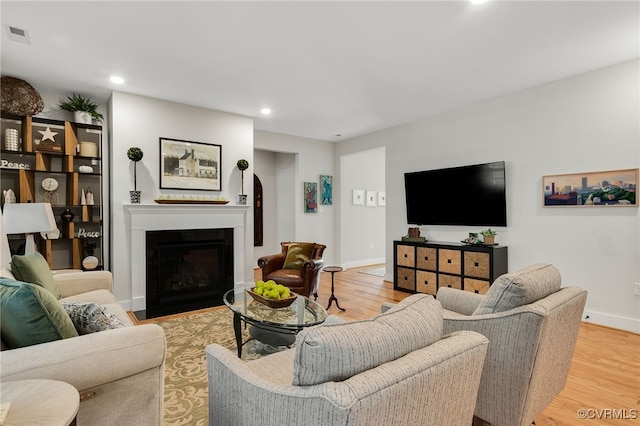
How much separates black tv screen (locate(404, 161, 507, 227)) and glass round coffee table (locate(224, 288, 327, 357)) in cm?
283

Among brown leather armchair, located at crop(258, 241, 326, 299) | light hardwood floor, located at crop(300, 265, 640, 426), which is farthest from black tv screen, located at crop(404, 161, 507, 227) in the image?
brown leather armchair, located at crop(258, 241, 326, 299)

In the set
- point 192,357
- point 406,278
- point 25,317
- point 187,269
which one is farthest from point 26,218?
point 406,278

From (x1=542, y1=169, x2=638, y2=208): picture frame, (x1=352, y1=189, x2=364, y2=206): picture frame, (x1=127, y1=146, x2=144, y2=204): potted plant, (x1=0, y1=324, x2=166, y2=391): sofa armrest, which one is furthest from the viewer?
(x1=352, y1=189, x2=364, y2=206): picture frame

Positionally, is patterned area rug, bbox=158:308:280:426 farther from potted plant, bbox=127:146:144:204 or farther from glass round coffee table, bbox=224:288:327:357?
potted plant, bbox=127:146:144:204

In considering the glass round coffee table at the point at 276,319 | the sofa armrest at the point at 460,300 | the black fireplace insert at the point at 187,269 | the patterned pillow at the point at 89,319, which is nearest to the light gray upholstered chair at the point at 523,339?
the sofa armrest at the point at 460,300

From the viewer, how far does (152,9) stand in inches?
92.0

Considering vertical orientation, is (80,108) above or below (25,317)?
above

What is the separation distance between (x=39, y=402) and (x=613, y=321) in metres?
4.55

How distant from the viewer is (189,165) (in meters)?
4.40

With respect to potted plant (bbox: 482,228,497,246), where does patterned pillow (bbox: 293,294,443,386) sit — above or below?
below

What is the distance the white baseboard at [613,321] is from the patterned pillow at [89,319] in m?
4.35

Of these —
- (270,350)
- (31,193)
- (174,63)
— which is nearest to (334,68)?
(174,63)

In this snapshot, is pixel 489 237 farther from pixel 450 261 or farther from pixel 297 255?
pixel 297 255

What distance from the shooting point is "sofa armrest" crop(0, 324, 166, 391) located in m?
1.27
